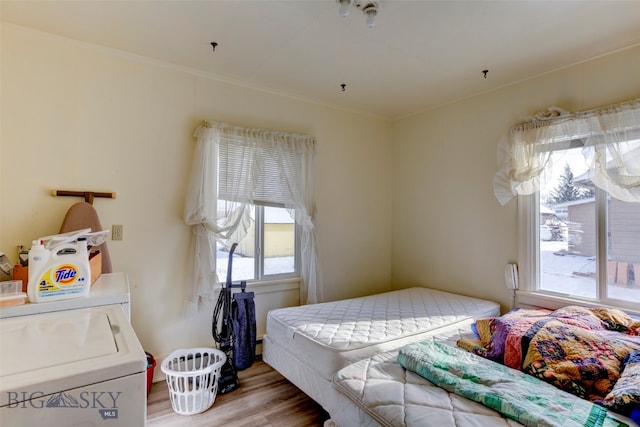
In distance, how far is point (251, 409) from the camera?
7.14ft

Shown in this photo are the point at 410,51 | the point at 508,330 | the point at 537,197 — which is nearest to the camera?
the point at 508,330

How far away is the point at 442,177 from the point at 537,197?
93 centimetres

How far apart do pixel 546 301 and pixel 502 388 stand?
1.59 m

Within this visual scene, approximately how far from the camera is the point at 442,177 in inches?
135

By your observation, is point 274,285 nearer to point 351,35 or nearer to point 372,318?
point 372,318

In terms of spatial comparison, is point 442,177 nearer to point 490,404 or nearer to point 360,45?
point 360,45

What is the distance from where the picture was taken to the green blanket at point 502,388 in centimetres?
119

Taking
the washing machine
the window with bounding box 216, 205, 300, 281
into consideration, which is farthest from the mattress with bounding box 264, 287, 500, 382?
the washing machine

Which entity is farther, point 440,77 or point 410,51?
point 440,77

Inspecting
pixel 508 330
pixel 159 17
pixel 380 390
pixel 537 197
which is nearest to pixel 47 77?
pixel 159 17

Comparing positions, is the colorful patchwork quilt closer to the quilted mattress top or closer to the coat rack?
the quilted mattress top

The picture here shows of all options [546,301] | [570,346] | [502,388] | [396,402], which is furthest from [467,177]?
[396,402]

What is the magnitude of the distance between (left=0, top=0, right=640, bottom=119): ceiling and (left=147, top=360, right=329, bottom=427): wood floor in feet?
8.41

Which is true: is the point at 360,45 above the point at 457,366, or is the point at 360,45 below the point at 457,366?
above
